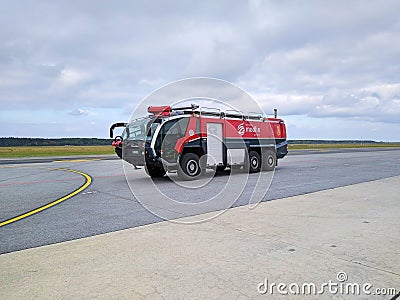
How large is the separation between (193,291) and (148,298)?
426 millimetres

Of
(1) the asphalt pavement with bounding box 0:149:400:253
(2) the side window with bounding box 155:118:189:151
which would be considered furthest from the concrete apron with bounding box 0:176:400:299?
(2) the side window with bounding box 155:118:189:151

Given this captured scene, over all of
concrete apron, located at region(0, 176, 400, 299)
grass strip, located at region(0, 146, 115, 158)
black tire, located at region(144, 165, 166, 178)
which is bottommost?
concrete apron, located at region(0, 176, 400, 299)

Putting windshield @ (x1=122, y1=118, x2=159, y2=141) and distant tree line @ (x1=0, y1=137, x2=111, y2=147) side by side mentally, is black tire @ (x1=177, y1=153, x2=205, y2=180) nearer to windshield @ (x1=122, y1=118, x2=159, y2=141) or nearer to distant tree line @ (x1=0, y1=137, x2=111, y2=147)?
windshield @ (x1=122, y1=118, x2=159, y2=141)

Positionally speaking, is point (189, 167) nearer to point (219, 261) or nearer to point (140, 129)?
point (140, 129)

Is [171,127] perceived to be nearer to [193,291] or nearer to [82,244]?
[82,244]

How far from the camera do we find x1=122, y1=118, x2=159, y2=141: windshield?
36.8 ft

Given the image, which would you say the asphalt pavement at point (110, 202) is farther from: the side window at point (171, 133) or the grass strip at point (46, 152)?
the grass strip at point (46, 152)

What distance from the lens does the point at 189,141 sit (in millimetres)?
11656

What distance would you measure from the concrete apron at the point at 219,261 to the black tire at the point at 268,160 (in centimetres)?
888

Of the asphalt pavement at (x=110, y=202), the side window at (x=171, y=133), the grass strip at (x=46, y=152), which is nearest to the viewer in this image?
the asphalt pavement at (x=110, y=202)

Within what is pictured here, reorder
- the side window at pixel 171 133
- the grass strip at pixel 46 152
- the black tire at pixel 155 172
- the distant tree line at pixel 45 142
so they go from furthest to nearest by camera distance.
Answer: the distant tree line at pixel 45 142 → the grass strip at pixel 46 152 → the black tire at pixel 155 172 → the side window at pixel 171 133

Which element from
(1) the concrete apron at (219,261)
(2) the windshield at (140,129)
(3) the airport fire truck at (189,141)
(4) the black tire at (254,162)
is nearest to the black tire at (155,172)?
(3) the airport fire truck at (189,141)

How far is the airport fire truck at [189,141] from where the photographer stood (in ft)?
36.8

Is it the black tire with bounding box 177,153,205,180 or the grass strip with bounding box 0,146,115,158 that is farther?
the grass strip with bounding box 0,146,115,158
